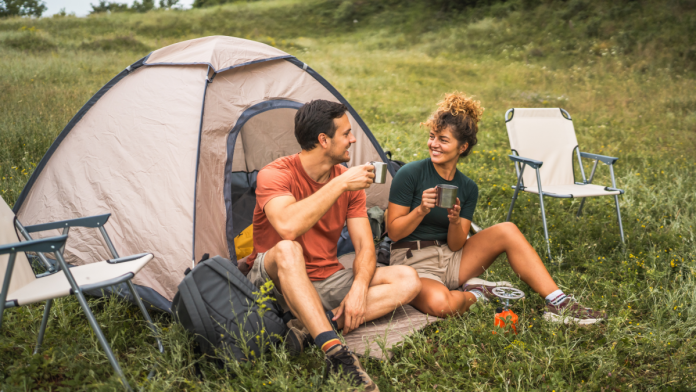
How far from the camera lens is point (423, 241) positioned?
293 centimetres

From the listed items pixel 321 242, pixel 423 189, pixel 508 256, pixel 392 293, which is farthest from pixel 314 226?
pixel 508 256

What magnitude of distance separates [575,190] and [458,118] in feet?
6.06

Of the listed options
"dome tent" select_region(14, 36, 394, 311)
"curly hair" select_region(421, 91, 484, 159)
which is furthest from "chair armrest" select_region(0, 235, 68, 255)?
"curly hair" select_region(421, 91, 484, 159)

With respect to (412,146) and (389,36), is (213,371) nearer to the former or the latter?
(412,146)

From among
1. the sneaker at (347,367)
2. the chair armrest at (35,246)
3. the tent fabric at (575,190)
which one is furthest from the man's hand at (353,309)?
the tent fabric at (575,190)

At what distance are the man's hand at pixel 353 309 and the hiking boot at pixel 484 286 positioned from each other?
792mm

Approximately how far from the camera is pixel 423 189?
9.29 feet

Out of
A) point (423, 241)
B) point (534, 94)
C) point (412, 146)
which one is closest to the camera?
point (423, 241)

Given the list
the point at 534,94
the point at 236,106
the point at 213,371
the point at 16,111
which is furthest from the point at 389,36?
the point at 213,371

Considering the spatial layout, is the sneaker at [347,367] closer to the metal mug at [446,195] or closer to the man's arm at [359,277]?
the man's arm at [359,277]

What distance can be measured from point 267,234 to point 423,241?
3.11 feet

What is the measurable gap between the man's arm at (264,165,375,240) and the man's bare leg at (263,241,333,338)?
0.27ft

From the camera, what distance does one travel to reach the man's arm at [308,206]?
7.71ft

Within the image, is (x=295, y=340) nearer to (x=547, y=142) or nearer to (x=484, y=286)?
(x=484, y=286)
